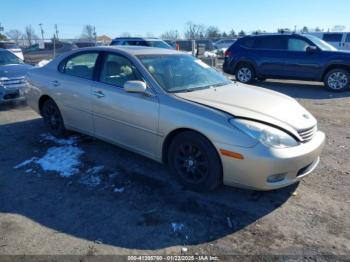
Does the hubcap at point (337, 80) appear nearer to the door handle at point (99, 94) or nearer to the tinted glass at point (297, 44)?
the tinted glass at point (297, 44)

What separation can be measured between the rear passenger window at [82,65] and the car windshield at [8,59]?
4569 millimetres

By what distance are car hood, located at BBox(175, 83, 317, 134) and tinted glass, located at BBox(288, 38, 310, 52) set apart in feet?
24.8

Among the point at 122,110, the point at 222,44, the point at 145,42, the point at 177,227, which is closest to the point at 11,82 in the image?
the point at 122,110

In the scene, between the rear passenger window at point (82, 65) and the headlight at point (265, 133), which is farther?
the rear passenger window at point (82, 65)

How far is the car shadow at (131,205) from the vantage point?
327 centimetres

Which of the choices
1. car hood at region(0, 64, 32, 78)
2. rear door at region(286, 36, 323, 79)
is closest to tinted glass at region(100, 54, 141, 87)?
car hood at region(0, 64, 32, 78)

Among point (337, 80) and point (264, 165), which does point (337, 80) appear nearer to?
point (337, 80)

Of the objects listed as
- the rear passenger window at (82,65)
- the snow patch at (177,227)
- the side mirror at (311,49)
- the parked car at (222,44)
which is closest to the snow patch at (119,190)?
the snow patch at (177,227)

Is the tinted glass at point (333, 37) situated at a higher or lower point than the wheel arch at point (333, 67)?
higher

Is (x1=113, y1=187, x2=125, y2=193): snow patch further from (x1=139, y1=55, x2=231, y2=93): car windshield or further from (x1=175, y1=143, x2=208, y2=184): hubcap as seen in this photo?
(x1=139, y1=55, x2=231, y2=93): car windshield

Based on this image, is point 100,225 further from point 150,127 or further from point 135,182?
point 150,127

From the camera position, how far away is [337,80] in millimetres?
10766

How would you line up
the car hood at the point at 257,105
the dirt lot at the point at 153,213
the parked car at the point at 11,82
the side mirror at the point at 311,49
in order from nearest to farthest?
1. the dirt lot at the point at 153,213
2. the car hood at the point at 257,105
3. the parked car at the point at 11,82
4. the side mirror at the point at 311,49

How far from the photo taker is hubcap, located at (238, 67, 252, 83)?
12538 mm
